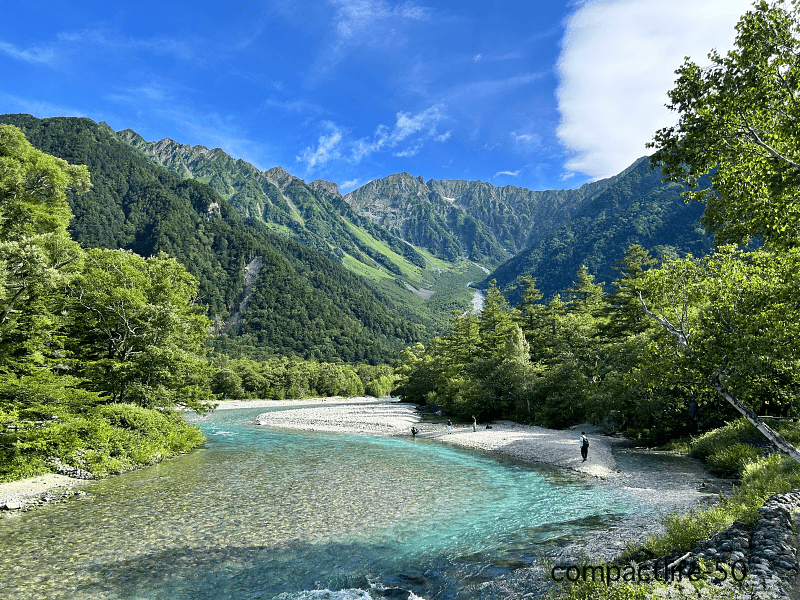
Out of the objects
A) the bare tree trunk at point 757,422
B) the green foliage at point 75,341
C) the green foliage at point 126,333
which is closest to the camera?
the bare tree trunk at point 757,422

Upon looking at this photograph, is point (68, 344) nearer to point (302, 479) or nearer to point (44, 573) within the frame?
point (302, 479)

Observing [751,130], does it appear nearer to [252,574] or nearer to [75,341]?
[252,574]

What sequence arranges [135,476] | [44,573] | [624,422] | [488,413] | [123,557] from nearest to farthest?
[44,573]
[123,557]
[135,476]
[624,422]
[488,413]

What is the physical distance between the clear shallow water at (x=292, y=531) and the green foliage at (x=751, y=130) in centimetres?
1260

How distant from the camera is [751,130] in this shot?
32.8 feet

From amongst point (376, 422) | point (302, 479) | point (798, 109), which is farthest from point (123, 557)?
point (376, 422)

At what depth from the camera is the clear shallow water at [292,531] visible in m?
12.5

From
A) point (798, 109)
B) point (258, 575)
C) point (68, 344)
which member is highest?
point (798, 109)

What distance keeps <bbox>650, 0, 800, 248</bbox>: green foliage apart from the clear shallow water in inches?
496

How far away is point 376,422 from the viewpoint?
6150 centimetres

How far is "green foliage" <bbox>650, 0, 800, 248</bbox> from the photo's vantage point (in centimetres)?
948

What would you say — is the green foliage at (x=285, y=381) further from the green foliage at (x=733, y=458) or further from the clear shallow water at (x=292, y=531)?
the green foliage at (x=733, y=458)

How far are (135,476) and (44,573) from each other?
567 inches

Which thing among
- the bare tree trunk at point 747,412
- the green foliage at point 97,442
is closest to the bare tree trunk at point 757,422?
the bare tree trunk at point 747,412
